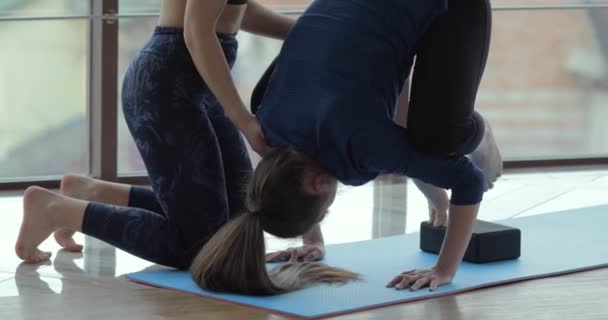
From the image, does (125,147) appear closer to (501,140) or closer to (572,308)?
(501,140)

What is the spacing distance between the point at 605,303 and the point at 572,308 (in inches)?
4.2

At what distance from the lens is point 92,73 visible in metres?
4.42

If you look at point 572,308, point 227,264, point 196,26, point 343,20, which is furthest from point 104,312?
point 572,308

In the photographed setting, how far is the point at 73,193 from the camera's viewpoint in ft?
11.1

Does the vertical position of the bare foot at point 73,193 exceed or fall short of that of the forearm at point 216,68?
it falls short

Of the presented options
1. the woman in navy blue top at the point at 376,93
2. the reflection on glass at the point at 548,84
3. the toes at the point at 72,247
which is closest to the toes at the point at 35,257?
the toes at the point at 72,247

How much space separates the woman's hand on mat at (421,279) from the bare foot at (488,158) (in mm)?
A: 251

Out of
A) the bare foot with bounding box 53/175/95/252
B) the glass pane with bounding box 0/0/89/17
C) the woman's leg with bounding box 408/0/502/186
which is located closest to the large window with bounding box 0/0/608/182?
the glass pane with bounding box 0/0/89/17

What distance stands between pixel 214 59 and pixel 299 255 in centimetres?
68

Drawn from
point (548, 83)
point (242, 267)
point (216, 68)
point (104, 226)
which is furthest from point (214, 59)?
point (548, 83)

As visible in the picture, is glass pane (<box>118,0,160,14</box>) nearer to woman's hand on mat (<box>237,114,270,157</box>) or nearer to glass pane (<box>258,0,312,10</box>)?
glass pane (<box>258,0,312,10</box>)

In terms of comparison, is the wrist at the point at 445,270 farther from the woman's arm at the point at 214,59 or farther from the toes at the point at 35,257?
the toes at the point at 35,257

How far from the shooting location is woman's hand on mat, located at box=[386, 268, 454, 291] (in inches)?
117

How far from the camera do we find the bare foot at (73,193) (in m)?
3.39
